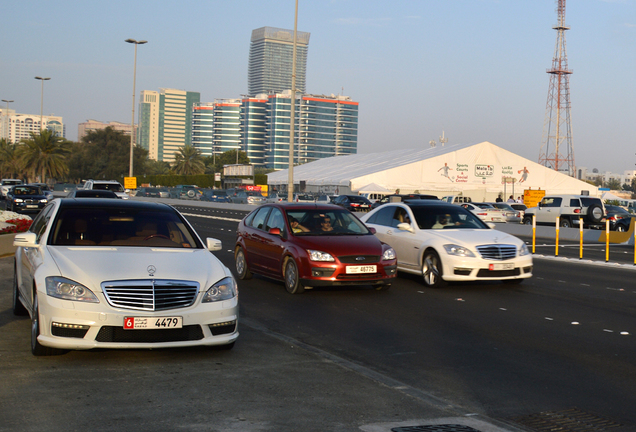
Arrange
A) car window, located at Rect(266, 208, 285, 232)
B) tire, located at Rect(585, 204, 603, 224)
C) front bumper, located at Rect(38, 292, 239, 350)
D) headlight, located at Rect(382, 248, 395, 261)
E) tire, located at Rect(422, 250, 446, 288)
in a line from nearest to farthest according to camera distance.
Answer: front bumper, located at Rect(38, 292, 239, 350)
headlight, located at Rect(382, 248, 395, 261)
car window, located at Rect(266, 208, 285, 232)
tire, located at Rect(422, 250, 446, 288)
tire, located at Rect(585, 204, 603, 224)

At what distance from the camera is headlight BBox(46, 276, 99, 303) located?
6.29 m

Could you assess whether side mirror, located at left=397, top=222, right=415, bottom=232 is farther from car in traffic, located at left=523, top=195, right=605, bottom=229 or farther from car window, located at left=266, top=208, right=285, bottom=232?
car in traffic, located at left=523, top=195, right=605, bottom=229

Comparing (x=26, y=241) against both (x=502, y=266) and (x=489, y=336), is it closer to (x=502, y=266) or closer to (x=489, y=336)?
(x=489, y=336)

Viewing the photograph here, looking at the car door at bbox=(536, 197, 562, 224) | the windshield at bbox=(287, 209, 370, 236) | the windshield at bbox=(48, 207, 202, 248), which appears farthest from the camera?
the car door at bbox=(536, 197, 562, 224)

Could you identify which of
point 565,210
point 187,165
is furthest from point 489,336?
point 187,165

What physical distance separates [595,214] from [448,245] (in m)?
21.9

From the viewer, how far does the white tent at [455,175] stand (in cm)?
7175

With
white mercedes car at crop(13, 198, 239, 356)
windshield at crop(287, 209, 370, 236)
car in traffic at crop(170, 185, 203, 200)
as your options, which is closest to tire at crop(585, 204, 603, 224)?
windshield at crop(287, 209, 370, 236)

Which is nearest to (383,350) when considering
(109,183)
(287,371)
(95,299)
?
(287,371)

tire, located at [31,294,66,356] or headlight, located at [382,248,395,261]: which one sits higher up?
headlight, located at [382,248,395,261]

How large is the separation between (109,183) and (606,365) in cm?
2936

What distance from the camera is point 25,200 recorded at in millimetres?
34906

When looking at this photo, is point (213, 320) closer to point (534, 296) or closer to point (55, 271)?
point (55, 271)

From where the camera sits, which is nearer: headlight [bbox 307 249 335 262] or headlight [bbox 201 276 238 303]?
headlight [bbox 201 276 238 303]
